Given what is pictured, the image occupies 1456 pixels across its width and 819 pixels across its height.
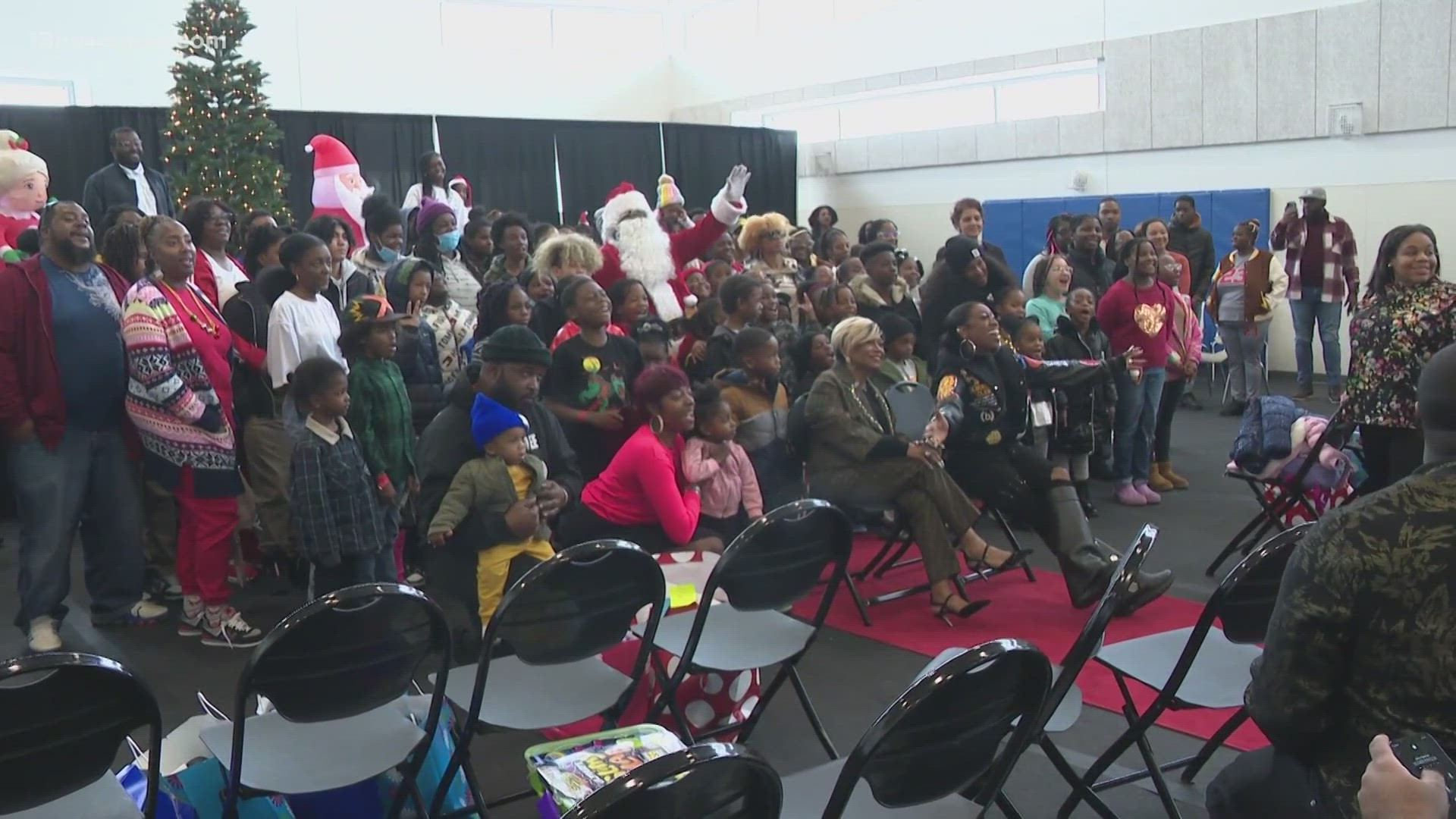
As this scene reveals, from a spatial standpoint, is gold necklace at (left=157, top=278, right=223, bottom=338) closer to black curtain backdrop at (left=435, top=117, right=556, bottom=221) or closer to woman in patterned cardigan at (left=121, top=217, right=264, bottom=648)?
woman in patterned cardigan at (left=121, top=217, right=264, bottom=648)

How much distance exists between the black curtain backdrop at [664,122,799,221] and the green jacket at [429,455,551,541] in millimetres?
11257

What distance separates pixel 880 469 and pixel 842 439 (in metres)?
0.19

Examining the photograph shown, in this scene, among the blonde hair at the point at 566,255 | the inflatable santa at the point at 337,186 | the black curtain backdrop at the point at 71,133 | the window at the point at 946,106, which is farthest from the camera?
the window at the point at 946,106

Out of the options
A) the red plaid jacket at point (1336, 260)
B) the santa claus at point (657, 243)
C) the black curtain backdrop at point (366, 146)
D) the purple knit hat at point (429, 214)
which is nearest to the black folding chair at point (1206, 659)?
the santa claus at point (657, 243)

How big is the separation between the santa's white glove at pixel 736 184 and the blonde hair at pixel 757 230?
28.0 inches

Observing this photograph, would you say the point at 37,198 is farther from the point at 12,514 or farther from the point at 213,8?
the point at 213,8

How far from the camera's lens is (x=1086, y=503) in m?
6.12

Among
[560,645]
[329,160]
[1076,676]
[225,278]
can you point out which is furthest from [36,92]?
[1076,676]

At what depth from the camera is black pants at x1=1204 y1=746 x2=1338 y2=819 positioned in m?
1.90

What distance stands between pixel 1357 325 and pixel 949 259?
2.04 m

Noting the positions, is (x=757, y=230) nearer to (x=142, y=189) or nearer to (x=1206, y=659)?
(x=142, y=189)

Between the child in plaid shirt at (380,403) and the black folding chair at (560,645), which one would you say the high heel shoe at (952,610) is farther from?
the child in plaid shirt at (380,403)

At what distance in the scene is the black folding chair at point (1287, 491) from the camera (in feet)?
15.1

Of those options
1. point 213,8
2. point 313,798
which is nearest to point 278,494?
point 313,798
